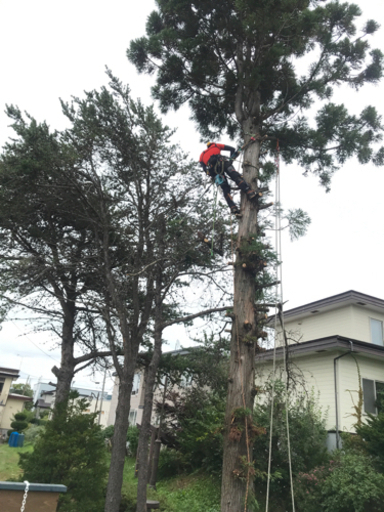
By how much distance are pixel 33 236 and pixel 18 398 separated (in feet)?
89.6

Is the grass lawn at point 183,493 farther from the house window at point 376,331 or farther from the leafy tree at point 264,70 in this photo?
the house window at point 376,331

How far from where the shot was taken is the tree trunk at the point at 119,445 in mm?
9289

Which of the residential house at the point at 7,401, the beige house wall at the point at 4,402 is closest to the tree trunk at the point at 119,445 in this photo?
the residential house at the point at 7,401

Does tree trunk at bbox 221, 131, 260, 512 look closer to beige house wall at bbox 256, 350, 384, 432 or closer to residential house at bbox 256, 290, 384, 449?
residential house at bbox 256, 290, 384, 449

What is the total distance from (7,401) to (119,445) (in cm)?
A: 2799

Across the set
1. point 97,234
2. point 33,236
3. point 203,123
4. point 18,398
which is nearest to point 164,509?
point 97,234

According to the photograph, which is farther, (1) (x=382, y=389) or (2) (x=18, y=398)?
(2) (x=18, y=398)

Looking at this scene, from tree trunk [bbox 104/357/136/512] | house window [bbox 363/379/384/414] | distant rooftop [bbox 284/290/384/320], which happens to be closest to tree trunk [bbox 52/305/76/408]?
tree trunk [bbox 104/357/136/512]

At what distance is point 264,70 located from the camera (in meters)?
9.28

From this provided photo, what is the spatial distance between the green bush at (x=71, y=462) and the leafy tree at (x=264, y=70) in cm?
489

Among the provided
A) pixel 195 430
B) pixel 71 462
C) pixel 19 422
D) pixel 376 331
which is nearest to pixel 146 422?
pixel 195 430

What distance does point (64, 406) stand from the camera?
905cm

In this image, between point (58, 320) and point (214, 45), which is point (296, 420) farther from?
point (214, 45)

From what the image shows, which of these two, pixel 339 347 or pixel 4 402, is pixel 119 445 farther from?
pixel 4 402
